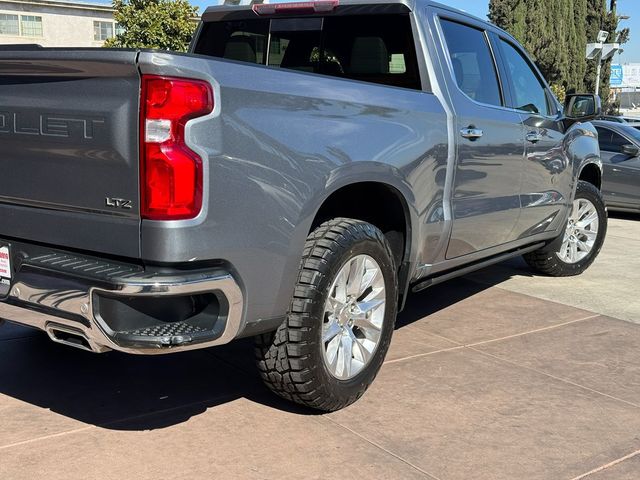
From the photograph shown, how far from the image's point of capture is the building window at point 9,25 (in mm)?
41594

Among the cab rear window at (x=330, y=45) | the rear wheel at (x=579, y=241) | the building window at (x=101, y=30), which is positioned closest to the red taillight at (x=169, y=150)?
the cab rear window at (x=330, y=45)

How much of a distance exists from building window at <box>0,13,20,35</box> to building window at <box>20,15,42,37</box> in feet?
1.04

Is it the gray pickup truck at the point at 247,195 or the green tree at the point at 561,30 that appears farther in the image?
the green tree at the point at 561,30

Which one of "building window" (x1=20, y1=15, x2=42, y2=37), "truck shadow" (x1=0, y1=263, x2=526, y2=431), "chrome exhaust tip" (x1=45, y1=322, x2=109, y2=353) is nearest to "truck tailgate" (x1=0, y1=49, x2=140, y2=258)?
"chrome exhaust tip" (x1=45, y1=322, x2=109, y2=353)

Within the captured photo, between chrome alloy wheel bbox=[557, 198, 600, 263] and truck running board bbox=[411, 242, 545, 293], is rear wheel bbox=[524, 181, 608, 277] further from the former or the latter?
truck running board bbox=[411, 242, 545, 293]

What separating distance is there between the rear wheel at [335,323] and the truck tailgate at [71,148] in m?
0.83

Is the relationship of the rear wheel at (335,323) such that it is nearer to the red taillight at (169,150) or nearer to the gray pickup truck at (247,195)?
the gray pickup truck at (247,195)

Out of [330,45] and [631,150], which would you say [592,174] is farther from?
[631,150]

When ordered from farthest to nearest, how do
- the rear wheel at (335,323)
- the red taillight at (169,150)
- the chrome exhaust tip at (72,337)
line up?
1. the rear wheel at (335,323)
2. the chrome exhaust tip at (72,337)
3. the red taillight at (169,150)

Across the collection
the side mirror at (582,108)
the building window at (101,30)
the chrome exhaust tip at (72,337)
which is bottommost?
the chrome exhaust tip at (72,337)

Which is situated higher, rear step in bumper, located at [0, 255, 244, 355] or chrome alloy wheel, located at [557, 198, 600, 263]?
rear step in bumper, located at [0, 255, 244, 355]

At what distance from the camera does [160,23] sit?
70.5 feet

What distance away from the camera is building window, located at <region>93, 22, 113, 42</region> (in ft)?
145

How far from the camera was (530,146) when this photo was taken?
17.1 ft
